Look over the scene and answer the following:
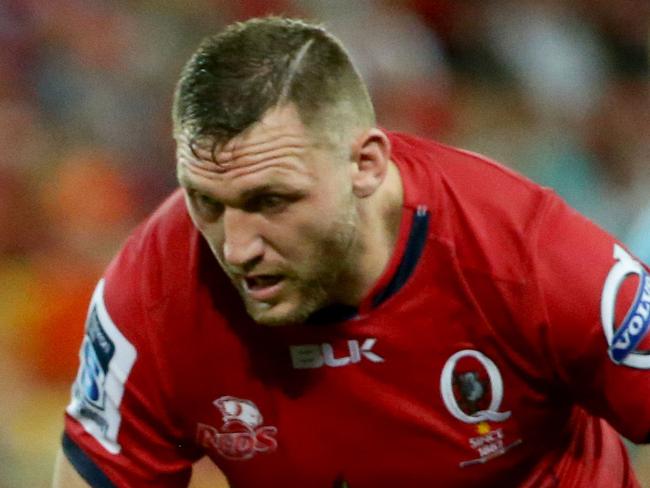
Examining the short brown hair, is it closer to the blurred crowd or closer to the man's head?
the man's head

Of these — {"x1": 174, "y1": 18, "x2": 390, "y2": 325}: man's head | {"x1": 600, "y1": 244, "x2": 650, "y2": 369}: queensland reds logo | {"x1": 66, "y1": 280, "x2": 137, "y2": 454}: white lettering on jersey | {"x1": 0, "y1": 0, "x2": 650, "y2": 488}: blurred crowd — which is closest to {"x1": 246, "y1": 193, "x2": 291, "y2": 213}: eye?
{"x1": 174, "y1": 18, "x2": 390, "y2": 325}: man's head

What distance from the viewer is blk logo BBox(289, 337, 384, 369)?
5.40 ft

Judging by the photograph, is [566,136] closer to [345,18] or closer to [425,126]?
[425,126]

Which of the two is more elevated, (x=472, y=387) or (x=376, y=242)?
(x=376, y=242)

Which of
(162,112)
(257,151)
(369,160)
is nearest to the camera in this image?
(257,151)

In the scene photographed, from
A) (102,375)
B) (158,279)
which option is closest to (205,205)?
(158,279)

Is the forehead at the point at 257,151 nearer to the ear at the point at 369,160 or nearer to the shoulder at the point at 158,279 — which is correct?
the ear at the point at 369,160

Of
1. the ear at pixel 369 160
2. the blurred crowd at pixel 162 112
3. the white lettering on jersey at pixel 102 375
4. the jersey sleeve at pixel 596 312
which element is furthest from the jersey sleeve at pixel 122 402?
the blurred crowd at pixel 162 112

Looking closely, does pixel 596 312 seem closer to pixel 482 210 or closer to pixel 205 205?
pixel 482 210

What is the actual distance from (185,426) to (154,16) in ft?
6.78

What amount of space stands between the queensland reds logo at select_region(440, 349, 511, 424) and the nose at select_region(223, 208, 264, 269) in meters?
0.31

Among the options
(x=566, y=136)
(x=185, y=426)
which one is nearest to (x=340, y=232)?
(x=185, y=426)

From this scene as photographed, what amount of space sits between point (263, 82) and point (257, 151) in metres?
0.07

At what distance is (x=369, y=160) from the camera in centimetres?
155
